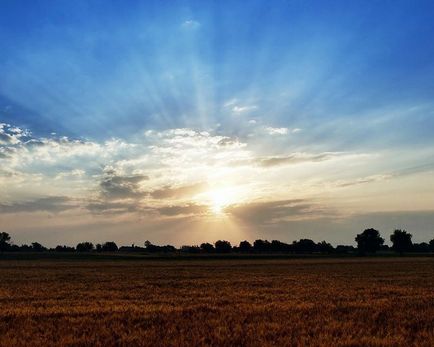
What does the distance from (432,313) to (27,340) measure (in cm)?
1364

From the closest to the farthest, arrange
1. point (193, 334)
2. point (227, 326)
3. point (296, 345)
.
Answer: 1. point (296, 345)
2. point (193, 334)
3. point (227, 326)

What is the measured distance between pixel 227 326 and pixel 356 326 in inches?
152

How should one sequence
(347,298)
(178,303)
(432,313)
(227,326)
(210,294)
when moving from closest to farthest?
1. (227,326)
2. (432,313)
3. (178,303)
4. (347,298)
5. (210,294)

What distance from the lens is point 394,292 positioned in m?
26.4

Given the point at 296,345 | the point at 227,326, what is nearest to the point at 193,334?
the point at 227,326

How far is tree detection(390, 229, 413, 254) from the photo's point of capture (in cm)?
18288

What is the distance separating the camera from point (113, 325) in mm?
13969

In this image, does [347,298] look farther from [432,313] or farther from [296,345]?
[296,345]

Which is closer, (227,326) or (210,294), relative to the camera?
(227,326)

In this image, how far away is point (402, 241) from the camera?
183000 millimetres

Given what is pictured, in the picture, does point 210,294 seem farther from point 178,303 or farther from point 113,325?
point 113,325

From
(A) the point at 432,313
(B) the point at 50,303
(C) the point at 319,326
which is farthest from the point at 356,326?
(B) the point at 50,303

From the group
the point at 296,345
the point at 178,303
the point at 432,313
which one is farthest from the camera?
the point at 178,303

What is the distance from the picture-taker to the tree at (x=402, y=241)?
182875 mm
